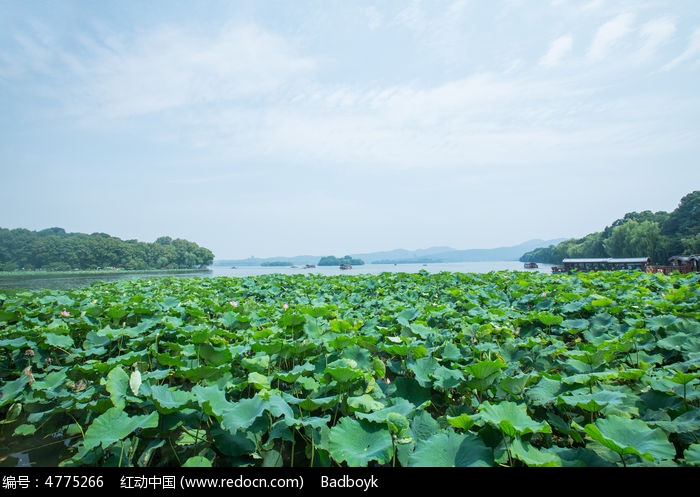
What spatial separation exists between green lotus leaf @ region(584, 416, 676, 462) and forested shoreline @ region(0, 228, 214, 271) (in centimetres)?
5180

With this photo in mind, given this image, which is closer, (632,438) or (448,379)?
(632,438)

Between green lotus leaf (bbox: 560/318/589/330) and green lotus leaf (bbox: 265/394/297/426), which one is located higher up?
green lotus leaf (bbox: 265/394/297/426)

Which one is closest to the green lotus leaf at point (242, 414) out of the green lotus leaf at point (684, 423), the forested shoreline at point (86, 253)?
the green lotus leaf at point (684, 423)

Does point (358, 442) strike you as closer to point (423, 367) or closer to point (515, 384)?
point (423, 367)

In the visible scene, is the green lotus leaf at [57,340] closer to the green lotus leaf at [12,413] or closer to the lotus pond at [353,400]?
the lotus pond at [353,400]

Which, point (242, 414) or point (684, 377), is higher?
point (684, 377)

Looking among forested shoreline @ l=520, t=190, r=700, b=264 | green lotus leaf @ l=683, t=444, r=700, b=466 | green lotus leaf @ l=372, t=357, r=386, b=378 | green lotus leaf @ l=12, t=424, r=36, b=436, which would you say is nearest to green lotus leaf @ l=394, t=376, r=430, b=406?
green lotus leaf @ l=372, t=357, r=386, b=378

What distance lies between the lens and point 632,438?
142 centimetres

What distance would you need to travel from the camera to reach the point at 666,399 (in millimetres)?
1789

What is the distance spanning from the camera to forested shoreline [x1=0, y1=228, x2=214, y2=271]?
43.1 meters

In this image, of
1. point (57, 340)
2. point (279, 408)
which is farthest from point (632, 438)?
point (57, 340)

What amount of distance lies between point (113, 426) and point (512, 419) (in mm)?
1764

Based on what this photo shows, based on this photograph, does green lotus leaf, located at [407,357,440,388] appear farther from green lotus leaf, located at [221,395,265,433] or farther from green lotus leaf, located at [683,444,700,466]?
green lotus leaf, located at [683,444,700,466]
